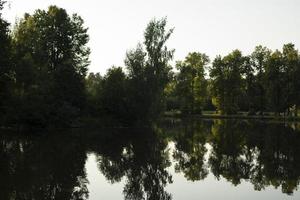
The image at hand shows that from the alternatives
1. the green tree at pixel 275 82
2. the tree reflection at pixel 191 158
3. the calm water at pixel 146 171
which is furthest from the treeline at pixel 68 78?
the green tree at pixel 275 82

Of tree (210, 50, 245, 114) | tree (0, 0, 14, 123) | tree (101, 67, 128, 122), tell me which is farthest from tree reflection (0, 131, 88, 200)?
tree (210, 50, 245, 114)

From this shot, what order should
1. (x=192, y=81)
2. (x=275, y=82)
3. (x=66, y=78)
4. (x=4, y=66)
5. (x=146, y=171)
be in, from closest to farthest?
(x=146, y=171), (x=4, y=66), (x=66, y=78), (x=275, y=82), (x=192, y=81)

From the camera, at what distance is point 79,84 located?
57.4m

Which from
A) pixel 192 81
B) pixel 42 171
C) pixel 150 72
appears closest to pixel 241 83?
pixel 192 81

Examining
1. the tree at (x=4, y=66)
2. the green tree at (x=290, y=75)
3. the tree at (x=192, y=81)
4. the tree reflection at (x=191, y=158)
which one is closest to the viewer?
the tree reflection at (x=191, y=158)

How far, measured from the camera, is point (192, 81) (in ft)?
358

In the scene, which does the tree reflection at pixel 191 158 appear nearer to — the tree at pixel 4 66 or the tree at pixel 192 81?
the tree at pixel 4 66

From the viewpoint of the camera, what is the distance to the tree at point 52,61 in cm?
4994

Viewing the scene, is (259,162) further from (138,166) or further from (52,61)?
(52,61)

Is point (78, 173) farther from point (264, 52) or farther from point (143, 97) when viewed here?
point (264, 52)

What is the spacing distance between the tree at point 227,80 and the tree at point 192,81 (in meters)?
4.10

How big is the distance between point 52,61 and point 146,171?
4312 cm

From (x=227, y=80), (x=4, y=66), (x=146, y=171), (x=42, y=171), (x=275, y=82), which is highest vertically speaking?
(x=227, y=80)

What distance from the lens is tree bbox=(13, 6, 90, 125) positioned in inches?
1966
